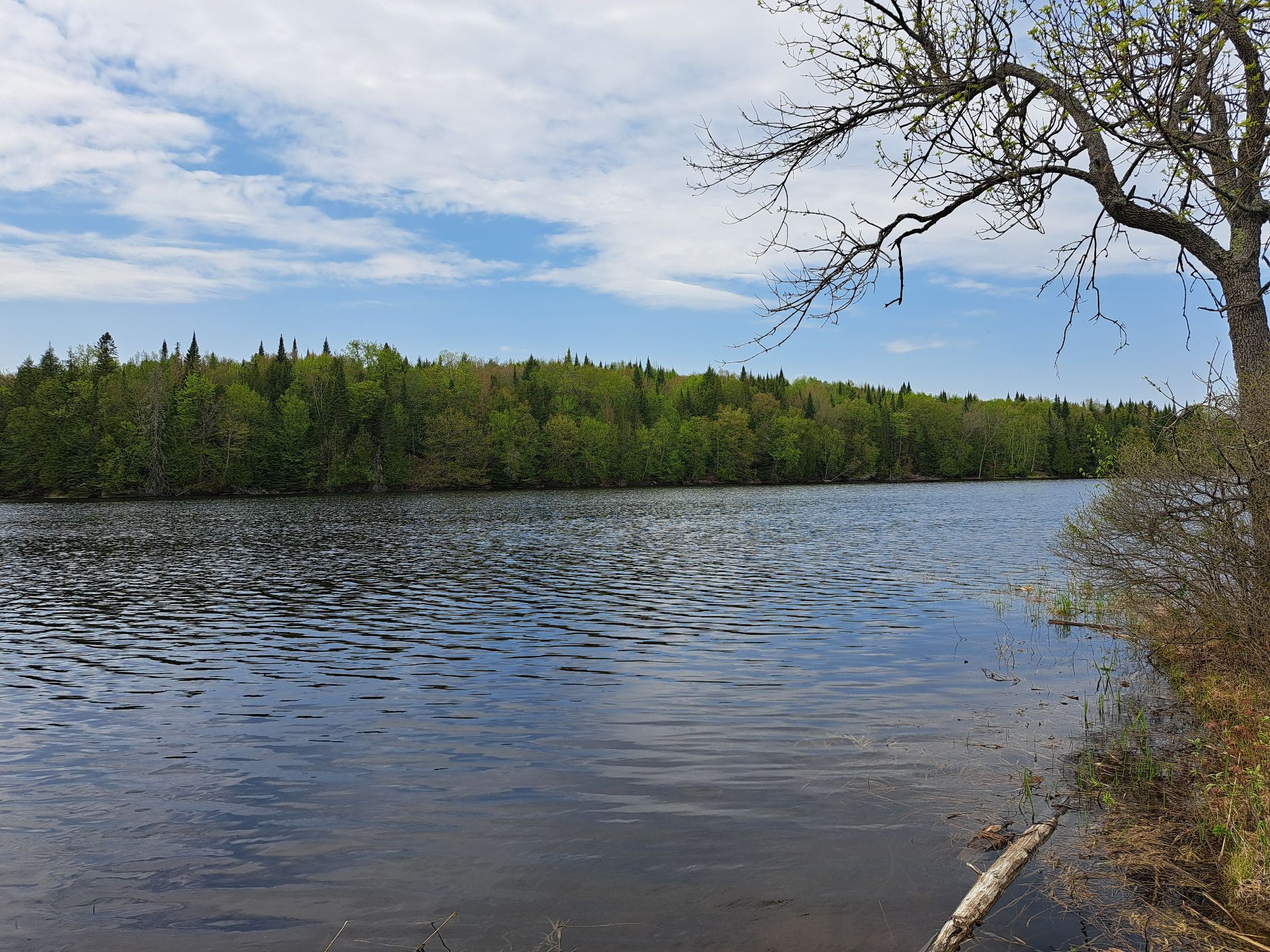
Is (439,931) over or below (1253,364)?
below

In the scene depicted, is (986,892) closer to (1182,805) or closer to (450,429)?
(1182,805)

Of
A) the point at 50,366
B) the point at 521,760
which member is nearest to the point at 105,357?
the point at 50,366

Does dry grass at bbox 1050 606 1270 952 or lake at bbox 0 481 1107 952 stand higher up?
dry grass at bbox 1050 606 1270 952

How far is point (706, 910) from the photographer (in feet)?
24.6

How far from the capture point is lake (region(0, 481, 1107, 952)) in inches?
297

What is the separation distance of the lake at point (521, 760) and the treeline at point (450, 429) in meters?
89.4

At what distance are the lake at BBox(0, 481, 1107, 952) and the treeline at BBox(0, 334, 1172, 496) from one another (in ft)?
293

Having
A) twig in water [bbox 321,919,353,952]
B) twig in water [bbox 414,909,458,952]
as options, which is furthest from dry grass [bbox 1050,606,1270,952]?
twig in water [bbox 321,919,353,952]

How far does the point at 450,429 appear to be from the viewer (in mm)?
127562

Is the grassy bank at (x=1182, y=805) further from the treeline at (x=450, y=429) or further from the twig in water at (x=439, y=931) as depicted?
the treeline at (x=450, y=429)

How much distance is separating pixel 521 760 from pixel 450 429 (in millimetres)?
119660

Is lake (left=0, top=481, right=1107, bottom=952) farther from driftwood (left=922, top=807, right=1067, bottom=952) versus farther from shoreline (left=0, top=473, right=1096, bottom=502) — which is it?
shoreline (left=0, top=473, right=1096, bottom=502)

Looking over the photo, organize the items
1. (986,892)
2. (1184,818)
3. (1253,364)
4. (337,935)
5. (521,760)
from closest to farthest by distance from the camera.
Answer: (986,892), (337,935), (1184,818), (1253,364), (521,760)

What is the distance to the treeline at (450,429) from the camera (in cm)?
10481
